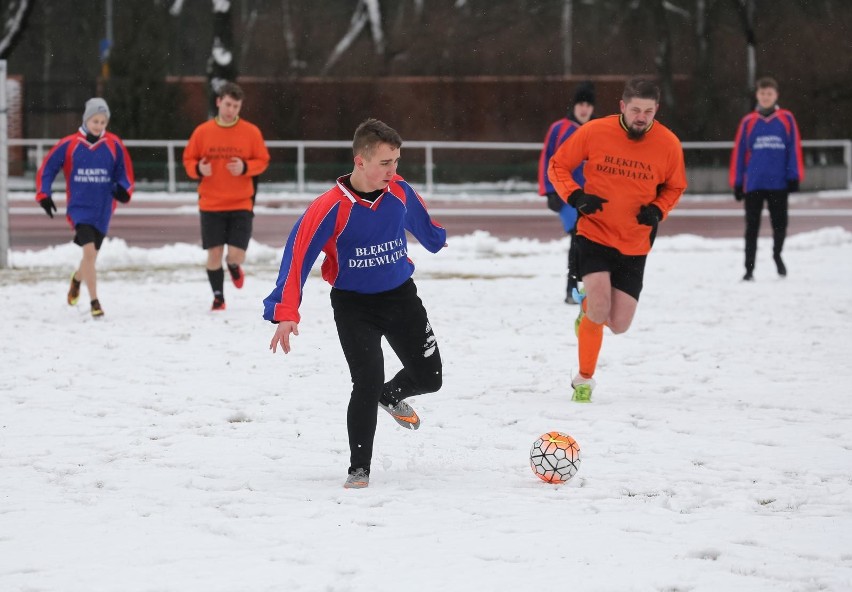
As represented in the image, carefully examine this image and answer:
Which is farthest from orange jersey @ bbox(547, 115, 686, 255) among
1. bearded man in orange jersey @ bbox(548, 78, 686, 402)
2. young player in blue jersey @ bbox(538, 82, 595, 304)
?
young player in blue jersey @ bbox(538, 82, 595, 304)

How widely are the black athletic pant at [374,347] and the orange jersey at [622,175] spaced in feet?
6.41

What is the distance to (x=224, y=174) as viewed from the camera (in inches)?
452

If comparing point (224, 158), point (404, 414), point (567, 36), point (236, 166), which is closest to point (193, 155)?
point (224, 158)

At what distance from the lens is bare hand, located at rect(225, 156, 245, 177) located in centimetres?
1126

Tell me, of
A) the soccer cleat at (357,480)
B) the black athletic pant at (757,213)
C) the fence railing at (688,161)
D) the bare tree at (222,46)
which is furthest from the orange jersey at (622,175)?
the bare tree at (222,46)

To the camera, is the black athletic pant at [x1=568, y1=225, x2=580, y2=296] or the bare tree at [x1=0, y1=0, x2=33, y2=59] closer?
the black athletic pant at [x1=568, y1=225, x2=580, y2=296]

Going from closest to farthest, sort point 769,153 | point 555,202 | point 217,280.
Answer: point 217,280 → point 555,202 → point 769,153

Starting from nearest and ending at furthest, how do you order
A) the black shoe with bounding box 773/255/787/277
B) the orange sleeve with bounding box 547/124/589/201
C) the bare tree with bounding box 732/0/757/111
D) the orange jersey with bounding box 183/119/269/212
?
1. the orange sleeve with bounding box 547/124/589/201
2. the orange jersey with bounding box 183/119/269/212
3. the black shoe with bounding box 773/255/787/277
4. the bare tree with bounding box 732/0/757/111

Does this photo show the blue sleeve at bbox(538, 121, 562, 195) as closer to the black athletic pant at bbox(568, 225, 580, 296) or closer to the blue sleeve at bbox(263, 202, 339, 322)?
the black athletic pant at bbox(568, 225, 580, 296)

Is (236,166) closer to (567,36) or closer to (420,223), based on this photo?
(420,223)

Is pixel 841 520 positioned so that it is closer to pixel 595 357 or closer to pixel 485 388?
pixel 595 357

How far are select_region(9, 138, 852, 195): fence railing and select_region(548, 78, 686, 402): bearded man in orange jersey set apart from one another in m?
19.2

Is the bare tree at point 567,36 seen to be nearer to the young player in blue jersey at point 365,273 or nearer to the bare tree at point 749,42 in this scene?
the bare tree at point 749,42

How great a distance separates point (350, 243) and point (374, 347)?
482 millimetres
